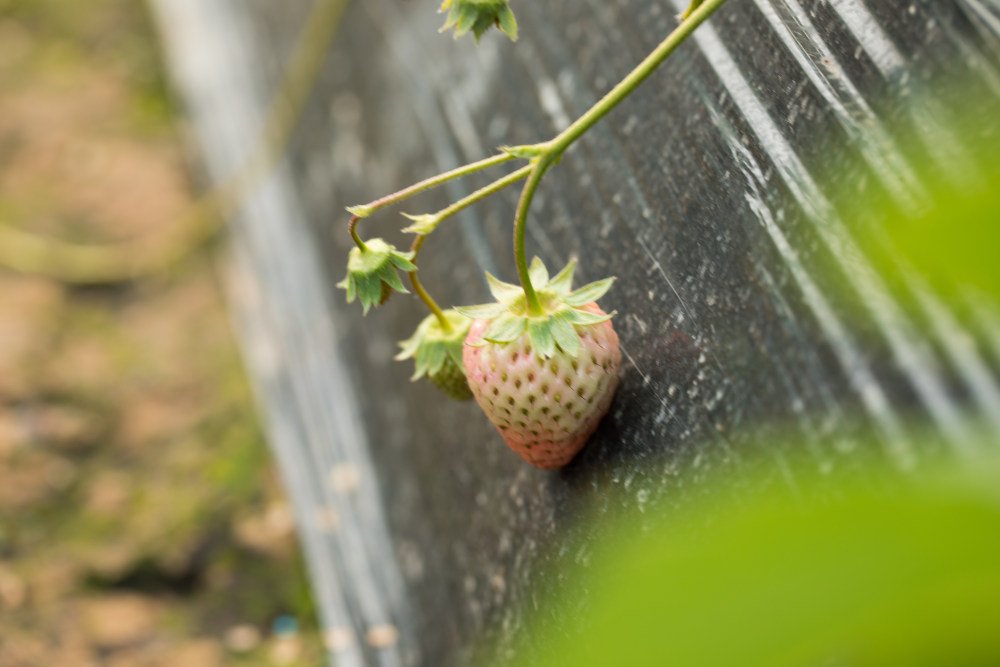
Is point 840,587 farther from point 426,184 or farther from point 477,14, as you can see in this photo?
point 477,14

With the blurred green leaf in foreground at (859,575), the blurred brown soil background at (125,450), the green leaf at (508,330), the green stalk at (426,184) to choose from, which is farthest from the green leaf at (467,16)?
the blurred brown soil background at (125,450)

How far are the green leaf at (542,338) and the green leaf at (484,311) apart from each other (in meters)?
0.04

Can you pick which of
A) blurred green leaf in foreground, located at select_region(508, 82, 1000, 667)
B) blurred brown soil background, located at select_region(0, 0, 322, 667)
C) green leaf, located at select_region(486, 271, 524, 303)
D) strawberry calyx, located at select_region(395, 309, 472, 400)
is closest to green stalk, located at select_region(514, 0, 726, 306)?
green leaf, located at select_region(486, 271, 524, 303)

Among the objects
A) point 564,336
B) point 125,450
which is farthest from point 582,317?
point 125,450

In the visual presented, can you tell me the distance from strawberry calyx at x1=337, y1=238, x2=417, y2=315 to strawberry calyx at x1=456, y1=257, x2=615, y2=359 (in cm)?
6

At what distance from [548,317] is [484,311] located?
7 cm

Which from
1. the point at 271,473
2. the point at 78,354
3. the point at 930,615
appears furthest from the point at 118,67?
the point at 930,615

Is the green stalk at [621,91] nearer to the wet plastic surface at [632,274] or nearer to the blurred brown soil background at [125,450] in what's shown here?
the wet plastic surface at [632,274]

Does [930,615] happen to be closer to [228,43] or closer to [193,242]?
[193,242]

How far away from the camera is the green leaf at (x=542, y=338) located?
655mm

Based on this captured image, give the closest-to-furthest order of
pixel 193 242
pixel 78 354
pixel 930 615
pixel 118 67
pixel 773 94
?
pixel 930 615 → pixel 773 94 → pixel 78 354 → pixel 193 242 → pixel 118 67

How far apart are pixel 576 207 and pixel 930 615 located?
30.6 inches

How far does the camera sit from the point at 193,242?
2.41 m

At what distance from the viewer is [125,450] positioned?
179 centimetres
